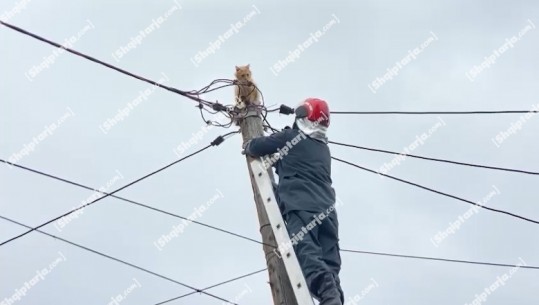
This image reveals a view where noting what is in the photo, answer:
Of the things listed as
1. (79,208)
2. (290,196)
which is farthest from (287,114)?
(79,208)

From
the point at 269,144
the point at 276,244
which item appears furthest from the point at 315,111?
the point at 276,244

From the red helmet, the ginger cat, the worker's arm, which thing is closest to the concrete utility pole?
the worker's arm

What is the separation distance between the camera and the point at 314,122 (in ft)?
19.9

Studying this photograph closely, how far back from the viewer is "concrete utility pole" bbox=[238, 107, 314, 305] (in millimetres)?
5340

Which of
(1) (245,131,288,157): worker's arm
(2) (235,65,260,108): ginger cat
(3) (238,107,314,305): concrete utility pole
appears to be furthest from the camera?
(2) (235,65,260,108): ginger cat

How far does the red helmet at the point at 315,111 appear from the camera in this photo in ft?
19.9

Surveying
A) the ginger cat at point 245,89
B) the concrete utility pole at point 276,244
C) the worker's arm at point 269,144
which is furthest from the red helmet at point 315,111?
the ginger cat at point 245,89

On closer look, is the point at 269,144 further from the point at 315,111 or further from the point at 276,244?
the point at 276,244

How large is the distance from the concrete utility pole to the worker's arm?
100 millimetres

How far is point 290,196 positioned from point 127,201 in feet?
8.00

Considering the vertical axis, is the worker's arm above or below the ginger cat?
below

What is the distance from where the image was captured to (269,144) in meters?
5.98

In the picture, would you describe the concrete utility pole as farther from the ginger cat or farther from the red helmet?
the ginger cat

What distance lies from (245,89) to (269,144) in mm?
1223
